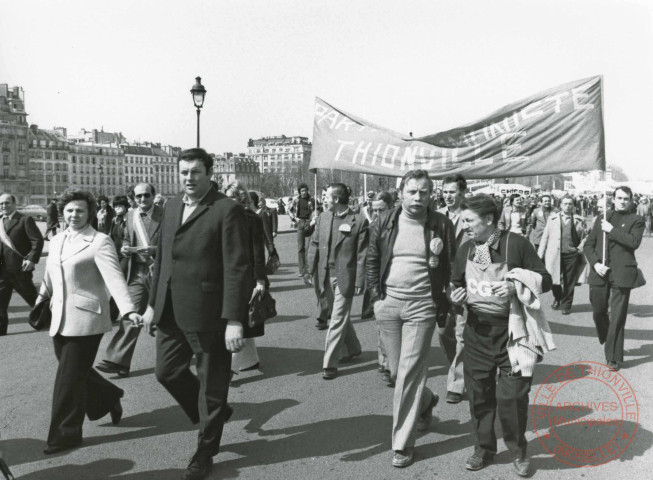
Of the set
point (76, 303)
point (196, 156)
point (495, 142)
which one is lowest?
point (76, 303)

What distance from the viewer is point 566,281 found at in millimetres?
10359

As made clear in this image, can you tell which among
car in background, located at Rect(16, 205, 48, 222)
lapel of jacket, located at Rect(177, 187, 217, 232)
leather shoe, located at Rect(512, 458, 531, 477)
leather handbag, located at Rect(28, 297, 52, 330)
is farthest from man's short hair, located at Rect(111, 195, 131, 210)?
car in background, located at Rect(16, 205, 48, 222)

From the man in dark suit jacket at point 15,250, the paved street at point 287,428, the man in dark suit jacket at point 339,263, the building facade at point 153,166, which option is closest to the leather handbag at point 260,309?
the paved street at point 287,428

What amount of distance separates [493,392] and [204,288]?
6.63 ft

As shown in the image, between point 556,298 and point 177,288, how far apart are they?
7.80 metres

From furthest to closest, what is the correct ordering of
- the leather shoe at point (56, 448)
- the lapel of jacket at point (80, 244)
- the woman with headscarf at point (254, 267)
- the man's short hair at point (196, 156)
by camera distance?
the woman with headscarf at point (254, 267), the lapel of jacket at point (80, 244), the leather shoe at point (56, 448), the man's short hair at point (196, 156)

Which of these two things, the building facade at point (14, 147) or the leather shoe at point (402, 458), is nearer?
the leather shoe at point (402, 458)

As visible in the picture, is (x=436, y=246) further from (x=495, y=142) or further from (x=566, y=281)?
(x=566, y=281)

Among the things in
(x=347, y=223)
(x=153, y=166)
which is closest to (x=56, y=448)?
(x=347, y=223)

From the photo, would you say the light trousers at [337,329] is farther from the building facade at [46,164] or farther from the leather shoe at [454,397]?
the building facade at [46,164]

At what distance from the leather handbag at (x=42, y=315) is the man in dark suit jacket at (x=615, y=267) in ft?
17.1

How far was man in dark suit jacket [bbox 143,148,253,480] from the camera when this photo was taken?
13.0 ft

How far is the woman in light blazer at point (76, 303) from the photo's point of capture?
4387mm

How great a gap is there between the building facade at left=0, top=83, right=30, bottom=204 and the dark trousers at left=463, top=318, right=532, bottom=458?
128 m
